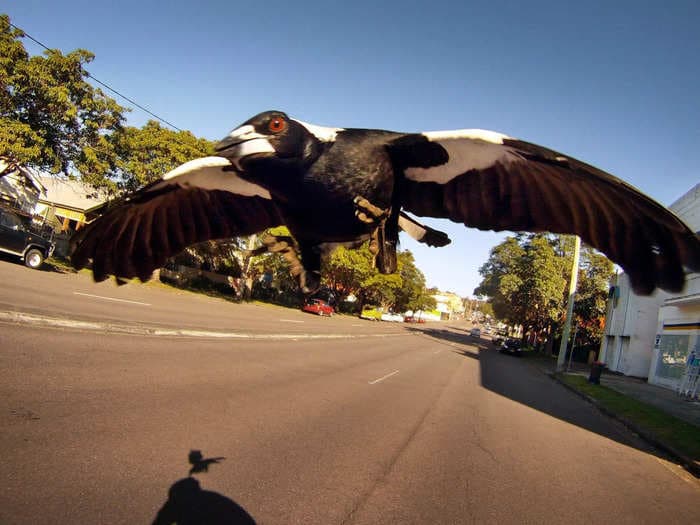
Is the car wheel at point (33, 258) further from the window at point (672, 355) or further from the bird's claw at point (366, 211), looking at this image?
the window at point (672, 355)

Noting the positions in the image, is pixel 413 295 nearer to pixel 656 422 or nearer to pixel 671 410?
pixel 671 410

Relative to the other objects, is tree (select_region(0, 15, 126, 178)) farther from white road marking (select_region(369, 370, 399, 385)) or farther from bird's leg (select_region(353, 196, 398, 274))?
bird's leg (select_region(353, 196, 398, 274))

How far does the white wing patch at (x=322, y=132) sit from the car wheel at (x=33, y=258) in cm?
2048

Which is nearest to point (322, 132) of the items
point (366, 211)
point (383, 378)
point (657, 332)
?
point (366, 211)

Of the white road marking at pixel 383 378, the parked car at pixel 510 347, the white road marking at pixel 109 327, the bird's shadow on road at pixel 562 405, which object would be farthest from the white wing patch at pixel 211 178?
the parked car at pixel 510 347

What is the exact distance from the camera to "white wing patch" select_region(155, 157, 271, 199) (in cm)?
238

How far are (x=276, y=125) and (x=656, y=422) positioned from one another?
13120 millimetres

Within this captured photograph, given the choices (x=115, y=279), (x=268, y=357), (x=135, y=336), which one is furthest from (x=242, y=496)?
(x=268, y=357)

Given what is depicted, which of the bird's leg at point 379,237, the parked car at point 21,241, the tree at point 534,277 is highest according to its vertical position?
the tree at point 534,277

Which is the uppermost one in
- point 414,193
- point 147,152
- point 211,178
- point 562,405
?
point 147,152

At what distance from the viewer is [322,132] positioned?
201cm

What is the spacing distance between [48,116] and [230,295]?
710 inches

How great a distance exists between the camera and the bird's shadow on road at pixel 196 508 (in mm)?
3396

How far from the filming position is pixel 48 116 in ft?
60.5
